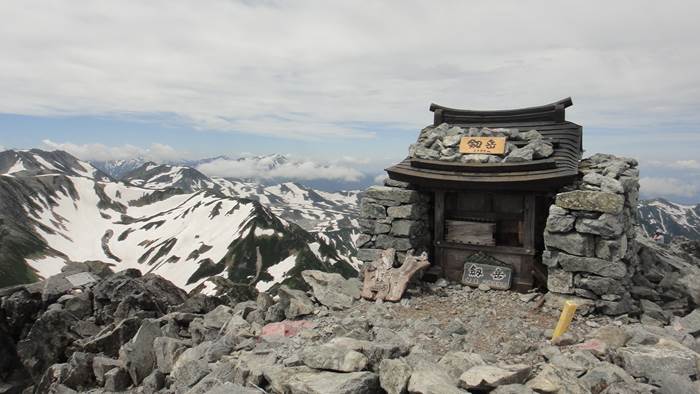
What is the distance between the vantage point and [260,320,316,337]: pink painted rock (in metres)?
12.5

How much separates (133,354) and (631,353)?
12.8 m

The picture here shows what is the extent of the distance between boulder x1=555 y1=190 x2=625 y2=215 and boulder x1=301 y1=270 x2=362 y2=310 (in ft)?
23.2

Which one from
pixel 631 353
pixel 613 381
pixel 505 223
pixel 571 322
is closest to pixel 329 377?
pixel 613 381

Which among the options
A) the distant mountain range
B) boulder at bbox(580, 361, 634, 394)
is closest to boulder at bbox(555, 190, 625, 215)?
boulder at bbox(580, 361, 634, 394)

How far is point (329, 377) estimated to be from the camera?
27.6ft

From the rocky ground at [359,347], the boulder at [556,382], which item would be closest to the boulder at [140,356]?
the rocky ground at [359,347]

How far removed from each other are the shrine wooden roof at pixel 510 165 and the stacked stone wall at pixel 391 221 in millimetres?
637

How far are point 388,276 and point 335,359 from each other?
6412 millimetres

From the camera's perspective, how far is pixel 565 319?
38.3 feet

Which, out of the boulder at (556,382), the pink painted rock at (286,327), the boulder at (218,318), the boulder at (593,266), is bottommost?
the boulder at (218,318)

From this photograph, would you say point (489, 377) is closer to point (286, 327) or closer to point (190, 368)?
point (286, 327)

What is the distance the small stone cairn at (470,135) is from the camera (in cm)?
1530

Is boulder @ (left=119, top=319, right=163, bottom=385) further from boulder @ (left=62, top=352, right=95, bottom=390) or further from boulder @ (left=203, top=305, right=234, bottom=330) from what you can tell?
boulder @ (left=203, top=305, right=234, bottom=330)

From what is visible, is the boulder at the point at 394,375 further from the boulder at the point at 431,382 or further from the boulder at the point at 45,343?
the boulder at the point at 45,343
